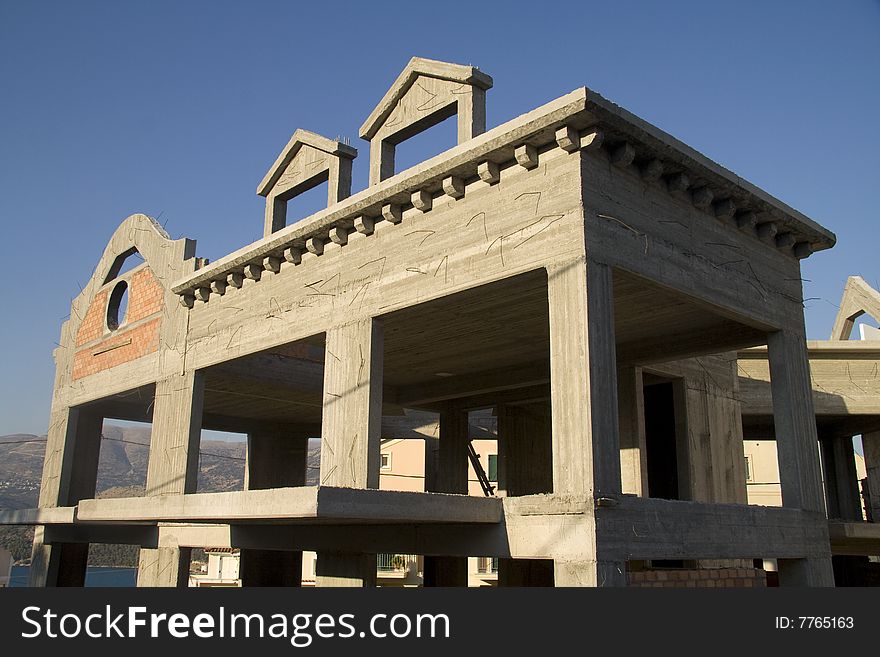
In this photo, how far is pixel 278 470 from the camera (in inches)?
1156

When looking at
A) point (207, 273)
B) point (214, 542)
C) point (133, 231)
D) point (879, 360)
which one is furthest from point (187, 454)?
point (879, 360)

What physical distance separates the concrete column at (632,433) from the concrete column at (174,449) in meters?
9.73

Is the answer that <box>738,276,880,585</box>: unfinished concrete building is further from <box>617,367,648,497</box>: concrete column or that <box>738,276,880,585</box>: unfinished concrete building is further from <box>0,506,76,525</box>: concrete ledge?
<box>0,506,76,525</box>: concrete ledge

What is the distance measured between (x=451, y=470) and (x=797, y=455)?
34.3 feet

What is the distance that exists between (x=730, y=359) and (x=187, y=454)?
1452 centimetres

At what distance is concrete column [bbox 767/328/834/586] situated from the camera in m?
14.8

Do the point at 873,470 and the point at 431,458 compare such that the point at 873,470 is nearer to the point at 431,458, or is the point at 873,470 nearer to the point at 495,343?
the point at 431,458

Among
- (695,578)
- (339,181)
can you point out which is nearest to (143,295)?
(339,181)

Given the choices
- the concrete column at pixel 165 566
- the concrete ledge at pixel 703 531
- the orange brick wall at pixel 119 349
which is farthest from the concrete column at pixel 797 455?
the orange brick wall at pixel 119 349

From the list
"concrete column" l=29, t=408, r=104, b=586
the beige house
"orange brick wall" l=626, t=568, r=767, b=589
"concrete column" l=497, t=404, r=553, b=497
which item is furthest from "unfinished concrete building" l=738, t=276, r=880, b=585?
"concrete column" l=29, t=408, r=104, b=586

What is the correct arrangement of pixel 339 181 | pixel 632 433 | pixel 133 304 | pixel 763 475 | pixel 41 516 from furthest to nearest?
1. pixel 763 475
2. pixel 133 304
3. pixel 41 516
4. pixel 632 433
5. pixel 339 181

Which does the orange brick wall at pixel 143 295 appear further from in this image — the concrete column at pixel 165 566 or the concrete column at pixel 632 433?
the concrete column at pixel 632 433

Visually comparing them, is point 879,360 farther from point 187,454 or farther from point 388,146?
point 187,454

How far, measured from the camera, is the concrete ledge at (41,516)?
20.7m
